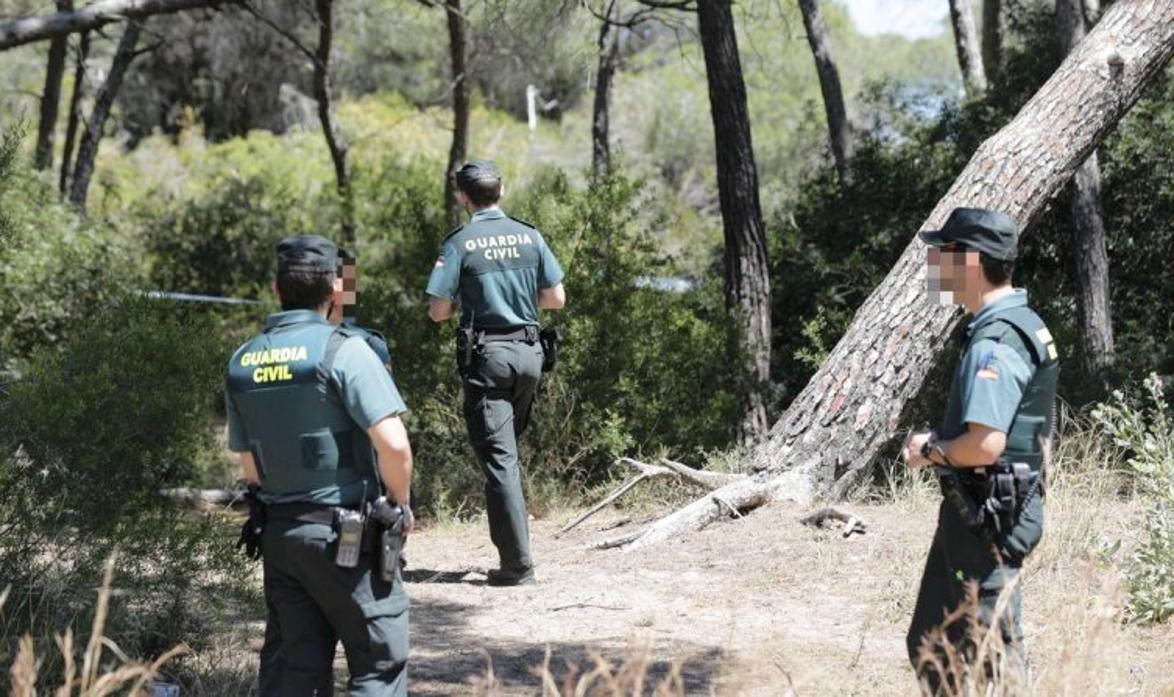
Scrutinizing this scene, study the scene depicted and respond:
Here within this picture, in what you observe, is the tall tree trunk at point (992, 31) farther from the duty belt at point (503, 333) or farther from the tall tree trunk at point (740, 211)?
the duty belt at point (503, 333)

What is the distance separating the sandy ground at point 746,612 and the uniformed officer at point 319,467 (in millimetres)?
788

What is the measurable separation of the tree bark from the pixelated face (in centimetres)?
691

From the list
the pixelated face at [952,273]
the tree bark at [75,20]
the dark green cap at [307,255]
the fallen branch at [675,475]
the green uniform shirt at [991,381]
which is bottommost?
the fallen branch at [675,475]

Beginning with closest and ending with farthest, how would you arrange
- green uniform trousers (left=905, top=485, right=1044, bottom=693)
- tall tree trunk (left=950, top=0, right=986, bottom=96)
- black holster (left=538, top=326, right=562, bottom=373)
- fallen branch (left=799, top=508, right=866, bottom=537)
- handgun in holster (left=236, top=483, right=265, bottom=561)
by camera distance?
green uniform trousers (left=905, top=485, right=1044, bottom=693) < handgun in holster (left=236, top=483, right=265, bottom=561) < black holster (left=538, top=326, right=562, bottom=373) < fallen branch (left=799, top=508, right=866, bottom=537) < tall tree trunk (left=950, top=0, right=986, bottom=96)

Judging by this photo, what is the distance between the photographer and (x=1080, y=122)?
855cm

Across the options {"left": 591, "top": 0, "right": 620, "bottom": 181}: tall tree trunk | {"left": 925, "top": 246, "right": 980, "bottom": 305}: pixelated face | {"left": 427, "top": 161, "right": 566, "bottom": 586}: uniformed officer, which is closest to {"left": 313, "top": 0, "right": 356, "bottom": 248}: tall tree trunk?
{"left": 591, "top": 0, "right": 620, "bottom": 181}: tall tree trunk

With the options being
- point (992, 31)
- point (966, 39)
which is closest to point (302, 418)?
point (966, 39)

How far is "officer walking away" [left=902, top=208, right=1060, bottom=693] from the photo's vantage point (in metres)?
3.94

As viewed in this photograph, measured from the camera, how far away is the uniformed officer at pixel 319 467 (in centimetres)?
395

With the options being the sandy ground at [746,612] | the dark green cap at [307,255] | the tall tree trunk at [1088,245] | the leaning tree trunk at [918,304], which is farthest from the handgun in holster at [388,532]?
the tall tree trunk at [1088,245]

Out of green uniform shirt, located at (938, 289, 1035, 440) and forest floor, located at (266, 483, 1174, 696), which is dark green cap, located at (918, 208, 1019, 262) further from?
forest floor, located at (266, 483, 1174, 696)

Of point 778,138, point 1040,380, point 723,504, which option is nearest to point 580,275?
point 723,504

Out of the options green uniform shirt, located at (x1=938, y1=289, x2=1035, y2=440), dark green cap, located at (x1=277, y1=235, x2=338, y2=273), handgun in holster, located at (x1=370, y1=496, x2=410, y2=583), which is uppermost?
dark green cap, located at (x1=277, y1=235, x2=338, y2=273)

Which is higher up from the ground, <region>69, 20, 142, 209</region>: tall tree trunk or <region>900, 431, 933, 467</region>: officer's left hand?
<region>69, 20, 142, 209</region>: tall tree trunk
